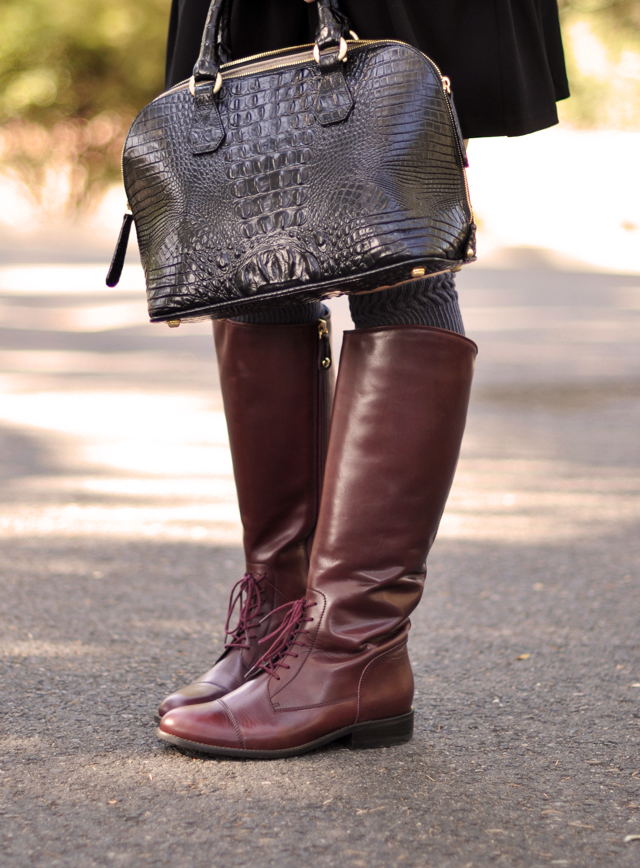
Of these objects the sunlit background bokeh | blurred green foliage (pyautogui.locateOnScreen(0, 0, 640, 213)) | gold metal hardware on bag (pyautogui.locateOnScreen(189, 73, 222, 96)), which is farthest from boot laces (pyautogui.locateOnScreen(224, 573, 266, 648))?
blurred green foliage (pyautogui.locateOnScreen(0, 0, 640, 213))

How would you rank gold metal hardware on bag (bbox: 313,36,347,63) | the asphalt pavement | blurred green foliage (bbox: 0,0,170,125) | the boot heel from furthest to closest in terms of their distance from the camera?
blurred green foliage (bbox: 0,0,170,125), the boot heel, gold metal hardware on bag (bbox: 313,36,347,63), the asphalt pavement

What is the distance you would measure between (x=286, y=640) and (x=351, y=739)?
0.14 m

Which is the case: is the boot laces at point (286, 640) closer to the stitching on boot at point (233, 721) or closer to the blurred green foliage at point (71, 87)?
the stitching on boot at point (233, 721)

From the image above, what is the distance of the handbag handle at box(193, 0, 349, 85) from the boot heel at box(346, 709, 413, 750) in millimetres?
788

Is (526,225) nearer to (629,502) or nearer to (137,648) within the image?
(629,502)

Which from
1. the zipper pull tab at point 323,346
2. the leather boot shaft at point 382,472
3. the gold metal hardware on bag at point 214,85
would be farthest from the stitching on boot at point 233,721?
the gold metal hardware on bag at point 214,85

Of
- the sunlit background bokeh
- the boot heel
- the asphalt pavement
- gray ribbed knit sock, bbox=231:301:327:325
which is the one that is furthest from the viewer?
the sunlit background bokeh

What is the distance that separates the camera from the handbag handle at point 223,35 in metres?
1.25

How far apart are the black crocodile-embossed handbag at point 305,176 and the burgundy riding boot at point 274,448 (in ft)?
0.62

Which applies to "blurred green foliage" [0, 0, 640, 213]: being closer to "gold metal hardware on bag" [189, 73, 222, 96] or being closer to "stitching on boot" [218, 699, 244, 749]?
"gold metal hardware on bag" [189, 73, 222, 96]

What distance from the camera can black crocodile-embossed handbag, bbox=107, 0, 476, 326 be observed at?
3.93ft

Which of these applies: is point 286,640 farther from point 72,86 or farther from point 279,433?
point 72,86

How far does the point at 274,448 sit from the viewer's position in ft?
4.89

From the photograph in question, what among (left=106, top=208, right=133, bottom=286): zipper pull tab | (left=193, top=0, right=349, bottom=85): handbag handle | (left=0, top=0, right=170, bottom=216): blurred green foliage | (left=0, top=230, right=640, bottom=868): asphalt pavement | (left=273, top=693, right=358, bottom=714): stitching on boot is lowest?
(left=0, top=230, right=640, bottom=868): asphalt pavement
